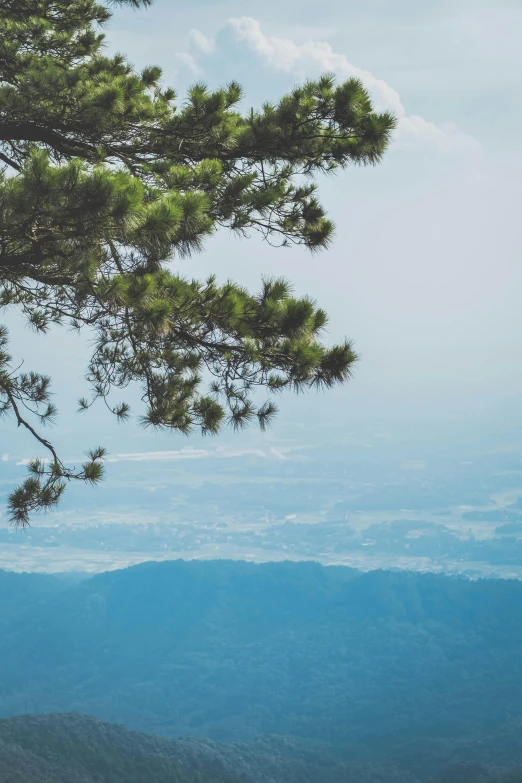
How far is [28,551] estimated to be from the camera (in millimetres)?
88125

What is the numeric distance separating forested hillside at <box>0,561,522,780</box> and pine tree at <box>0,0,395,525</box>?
35.6 meters

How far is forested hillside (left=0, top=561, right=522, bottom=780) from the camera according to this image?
44031 mm

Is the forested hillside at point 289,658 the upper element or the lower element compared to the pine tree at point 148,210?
lower

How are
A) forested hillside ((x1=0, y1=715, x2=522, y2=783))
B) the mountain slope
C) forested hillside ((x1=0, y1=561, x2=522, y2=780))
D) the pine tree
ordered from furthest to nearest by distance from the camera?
forested hillside ((x1=0, y1=561, x2=522, y2=780)) → forested hillside ((x1=0, y1=715, x2=522, y2=783)) → the mountain slope → the pine tree

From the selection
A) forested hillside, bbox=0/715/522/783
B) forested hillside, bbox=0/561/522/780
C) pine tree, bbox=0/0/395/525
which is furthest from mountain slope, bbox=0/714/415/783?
pine tree, bbox=0/0/395/525

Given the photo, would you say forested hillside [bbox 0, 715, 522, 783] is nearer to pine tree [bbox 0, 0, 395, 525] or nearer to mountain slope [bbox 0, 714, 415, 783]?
mountain slope [bbox 0, 714, 415, 783]

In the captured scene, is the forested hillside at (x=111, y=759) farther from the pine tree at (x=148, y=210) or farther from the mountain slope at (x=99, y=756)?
the pine tree at (x=148, y=210)

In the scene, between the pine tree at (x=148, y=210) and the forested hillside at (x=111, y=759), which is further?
the forested hillside at (x=111, y=759)

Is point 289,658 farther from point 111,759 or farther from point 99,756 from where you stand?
point 111,759

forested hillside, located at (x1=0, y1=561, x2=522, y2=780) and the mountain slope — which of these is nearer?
the mountain slope

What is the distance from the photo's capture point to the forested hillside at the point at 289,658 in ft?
144

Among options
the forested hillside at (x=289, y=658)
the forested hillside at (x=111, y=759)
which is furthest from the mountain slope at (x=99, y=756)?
the forested hillside at (x=289, y=658)

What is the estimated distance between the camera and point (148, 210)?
3.51 metres

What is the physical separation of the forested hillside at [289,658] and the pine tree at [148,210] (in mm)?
35551
